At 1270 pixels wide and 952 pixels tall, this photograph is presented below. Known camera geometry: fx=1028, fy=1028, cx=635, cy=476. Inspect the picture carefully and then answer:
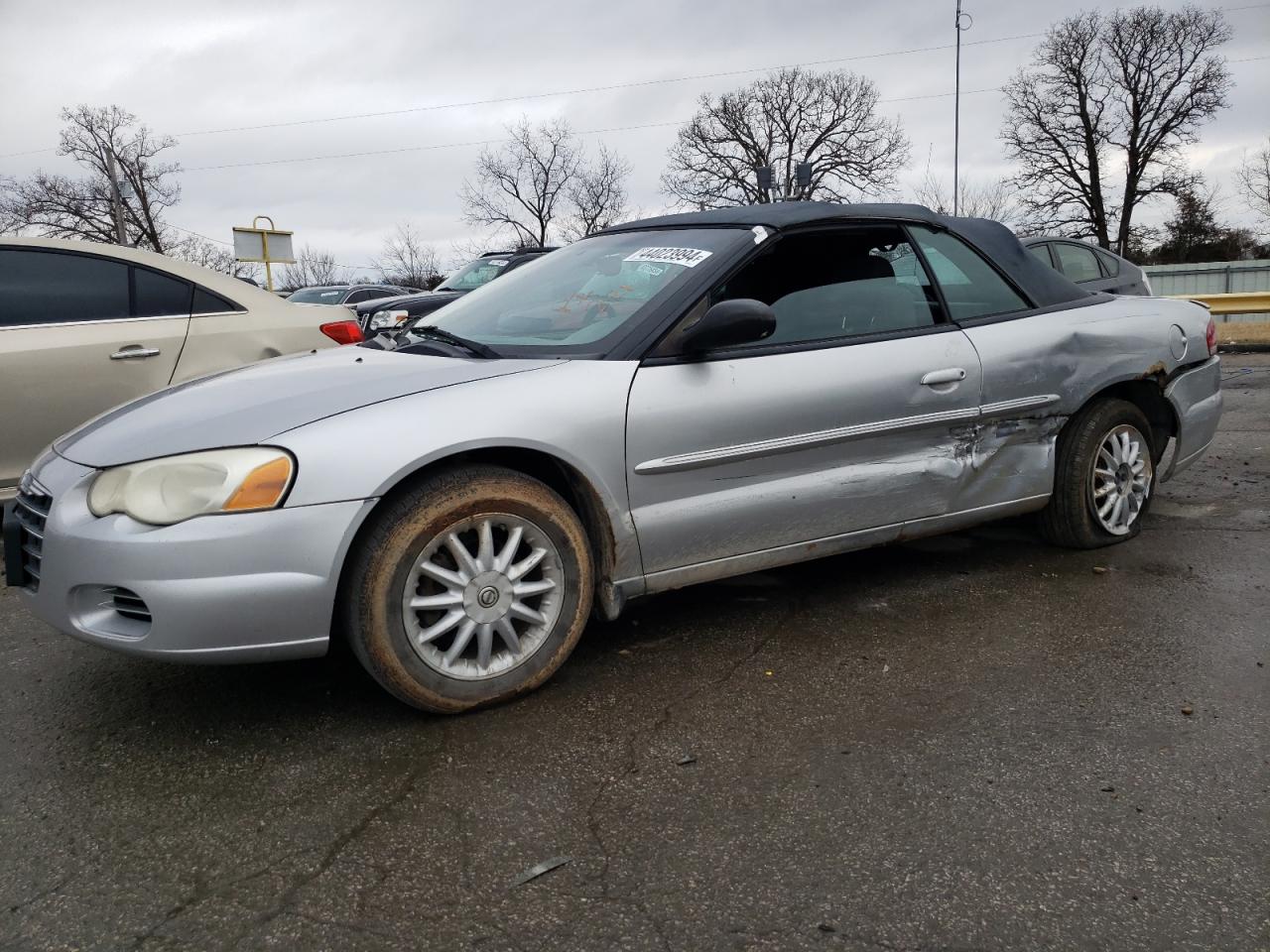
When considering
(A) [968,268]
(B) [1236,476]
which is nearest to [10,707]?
(A) [968,268]

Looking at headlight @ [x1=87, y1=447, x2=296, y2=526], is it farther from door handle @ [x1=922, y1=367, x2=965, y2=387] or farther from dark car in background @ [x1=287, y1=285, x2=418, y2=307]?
dark car in background @ [x1=287, y1=285, x2=418, y2=307]

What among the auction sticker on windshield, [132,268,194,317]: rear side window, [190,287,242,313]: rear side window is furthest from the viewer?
[190,287,242,313]: rear side window

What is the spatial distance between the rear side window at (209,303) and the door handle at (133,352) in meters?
0.33

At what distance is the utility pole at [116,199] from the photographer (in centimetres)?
4069

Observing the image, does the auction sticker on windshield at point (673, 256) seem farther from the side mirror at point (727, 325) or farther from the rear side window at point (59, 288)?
the rear side window at point (59, 288)

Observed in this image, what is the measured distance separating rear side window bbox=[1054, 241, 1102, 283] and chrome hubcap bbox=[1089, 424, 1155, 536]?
6.48 metres

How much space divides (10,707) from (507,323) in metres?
1.95

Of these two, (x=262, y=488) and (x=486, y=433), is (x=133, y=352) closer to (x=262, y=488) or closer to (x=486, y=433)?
(x=262, y=488)

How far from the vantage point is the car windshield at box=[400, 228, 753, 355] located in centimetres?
332

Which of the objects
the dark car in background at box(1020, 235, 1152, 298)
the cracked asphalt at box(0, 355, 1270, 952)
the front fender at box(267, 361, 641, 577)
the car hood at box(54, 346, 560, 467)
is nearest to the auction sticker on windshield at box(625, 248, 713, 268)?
the front fender at box(267, 361, 641, 577)

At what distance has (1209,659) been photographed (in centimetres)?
322

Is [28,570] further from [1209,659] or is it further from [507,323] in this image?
[1209,659]

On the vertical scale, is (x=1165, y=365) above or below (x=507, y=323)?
below

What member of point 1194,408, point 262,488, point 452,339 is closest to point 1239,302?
point 1194,408
